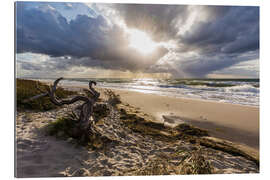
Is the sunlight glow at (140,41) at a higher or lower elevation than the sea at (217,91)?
higher

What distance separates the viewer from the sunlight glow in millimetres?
3098

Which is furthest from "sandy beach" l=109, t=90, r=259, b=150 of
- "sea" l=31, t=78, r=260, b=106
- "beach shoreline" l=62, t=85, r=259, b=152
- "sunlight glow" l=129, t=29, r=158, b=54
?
"sunlight glow" l=129, t=29, r=158, b=54

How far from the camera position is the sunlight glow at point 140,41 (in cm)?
310

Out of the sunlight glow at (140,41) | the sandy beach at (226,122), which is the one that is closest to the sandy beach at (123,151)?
the sandy beach at (226,122)

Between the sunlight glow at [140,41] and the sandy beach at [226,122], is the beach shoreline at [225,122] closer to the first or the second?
the sandy beach at [226,122]

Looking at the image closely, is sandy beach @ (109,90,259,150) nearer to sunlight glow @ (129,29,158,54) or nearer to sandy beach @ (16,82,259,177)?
sandy beach @ (16,82,259,177)

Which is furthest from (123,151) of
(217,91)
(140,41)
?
(217,91)

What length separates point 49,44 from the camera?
2.79 meters

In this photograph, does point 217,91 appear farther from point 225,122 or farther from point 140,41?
point 140,41

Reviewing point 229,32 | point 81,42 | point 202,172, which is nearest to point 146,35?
point 81,42

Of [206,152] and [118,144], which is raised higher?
[118,144]
